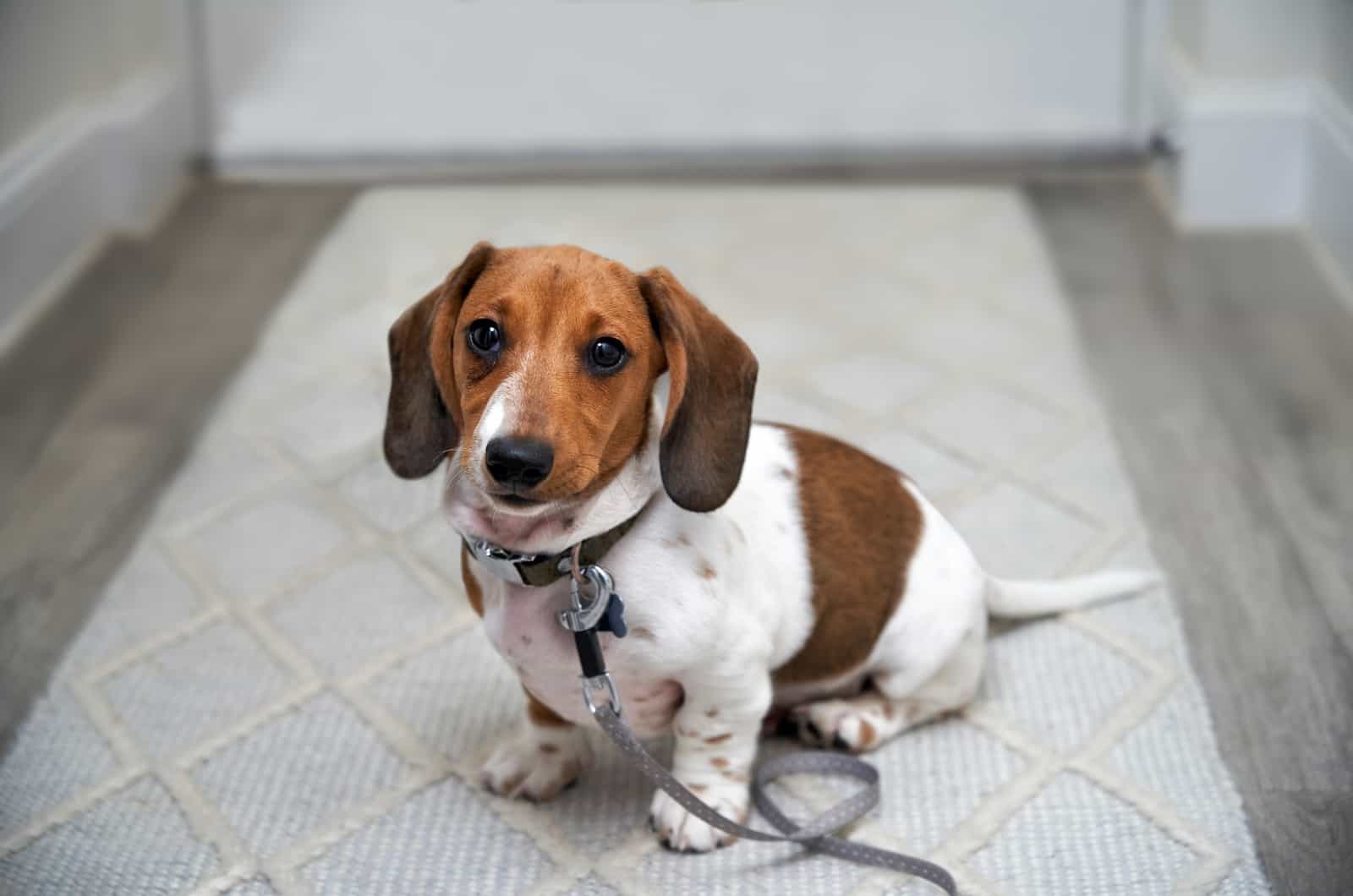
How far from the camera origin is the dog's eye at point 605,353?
4.11 feet

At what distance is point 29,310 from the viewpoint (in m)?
2.91

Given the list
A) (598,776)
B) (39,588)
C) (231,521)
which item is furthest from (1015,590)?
(39,588)

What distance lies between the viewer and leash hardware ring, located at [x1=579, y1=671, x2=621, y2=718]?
133cm

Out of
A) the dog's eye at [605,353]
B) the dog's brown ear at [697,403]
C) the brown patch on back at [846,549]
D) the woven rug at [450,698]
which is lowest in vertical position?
the woven rug at [450,698]

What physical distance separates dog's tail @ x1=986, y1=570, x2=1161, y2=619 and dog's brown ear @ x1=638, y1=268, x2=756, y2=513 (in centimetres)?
60

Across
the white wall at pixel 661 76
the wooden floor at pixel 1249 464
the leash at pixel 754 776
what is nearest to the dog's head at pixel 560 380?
the leash at pixel 754 776

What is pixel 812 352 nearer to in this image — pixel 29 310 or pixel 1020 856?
pixel 1020 856

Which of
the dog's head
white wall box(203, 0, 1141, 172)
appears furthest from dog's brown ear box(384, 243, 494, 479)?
white wall box(203, 0, 1141, 172)

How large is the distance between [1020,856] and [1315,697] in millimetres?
531

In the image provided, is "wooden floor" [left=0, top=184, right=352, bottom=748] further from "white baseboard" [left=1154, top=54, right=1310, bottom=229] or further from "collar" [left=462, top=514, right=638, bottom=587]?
"white baseboard" [left=1154, top=54, right=1310, bottom=229]

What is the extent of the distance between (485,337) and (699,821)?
59 centimetres

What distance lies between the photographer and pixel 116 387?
2637 millimetres

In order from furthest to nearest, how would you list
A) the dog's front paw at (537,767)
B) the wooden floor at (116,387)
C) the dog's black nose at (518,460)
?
1. the wooden floor at (116,387)
2. the dog's front paw at (537,767)
3. the dog's black nose at (518,460)

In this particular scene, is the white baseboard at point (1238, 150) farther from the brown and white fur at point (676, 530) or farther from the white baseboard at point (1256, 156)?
the brown and white fur at point (676, 530)
